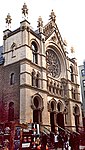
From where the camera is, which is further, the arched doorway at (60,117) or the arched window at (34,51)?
the arched doorway at (60,117)

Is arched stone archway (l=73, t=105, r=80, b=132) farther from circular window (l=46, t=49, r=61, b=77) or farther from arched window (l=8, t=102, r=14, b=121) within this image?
arched window (l=8, t=102, r=14, b=121)

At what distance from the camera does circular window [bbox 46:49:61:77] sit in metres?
34.4

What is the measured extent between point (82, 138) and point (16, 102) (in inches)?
430

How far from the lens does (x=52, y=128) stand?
102ft

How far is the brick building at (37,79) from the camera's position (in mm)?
26922

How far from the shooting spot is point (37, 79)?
97.2 ft

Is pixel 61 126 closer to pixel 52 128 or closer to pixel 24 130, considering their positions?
pixel 52 128

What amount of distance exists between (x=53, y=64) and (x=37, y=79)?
275 inches

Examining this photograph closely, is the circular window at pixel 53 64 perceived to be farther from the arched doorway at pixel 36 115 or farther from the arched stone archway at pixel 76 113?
the arched doorway at pixel 36 115

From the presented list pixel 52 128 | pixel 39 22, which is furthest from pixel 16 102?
pixel 39 22

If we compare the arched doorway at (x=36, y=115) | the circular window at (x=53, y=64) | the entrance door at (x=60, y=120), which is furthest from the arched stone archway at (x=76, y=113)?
the arched doorway at (x=36, y=115)

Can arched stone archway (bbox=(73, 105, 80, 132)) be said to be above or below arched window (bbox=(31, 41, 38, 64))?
below

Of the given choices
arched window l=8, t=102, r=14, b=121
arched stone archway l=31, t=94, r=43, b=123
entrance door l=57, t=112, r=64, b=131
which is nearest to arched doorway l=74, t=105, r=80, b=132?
entrance door l=57, t=112, r=64, b=131

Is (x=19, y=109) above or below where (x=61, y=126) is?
above
